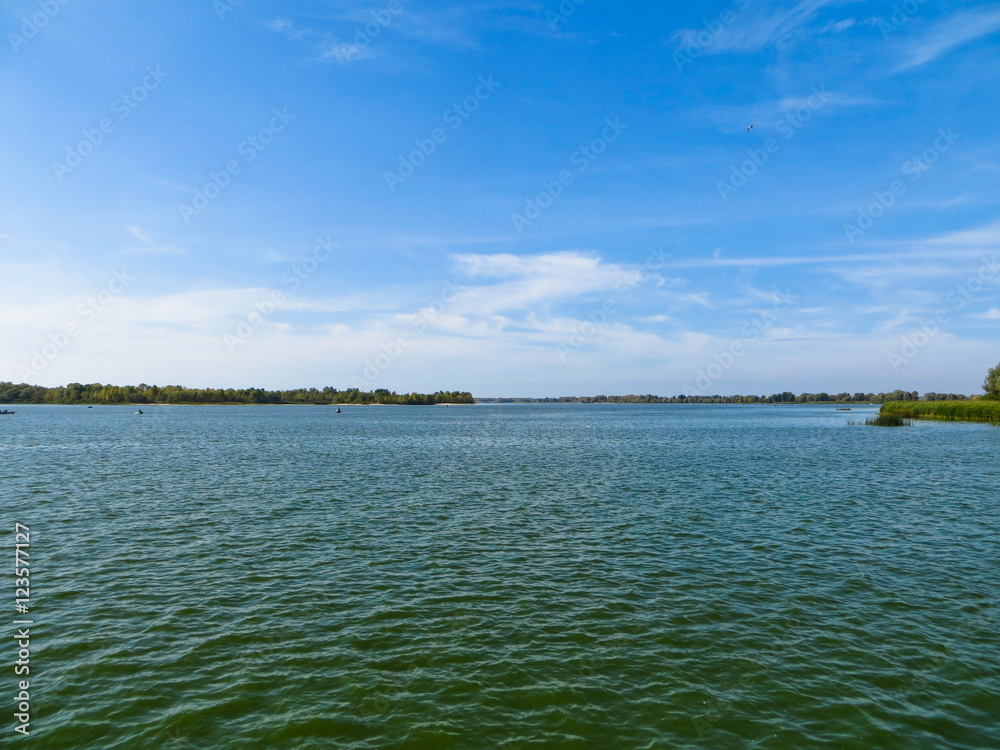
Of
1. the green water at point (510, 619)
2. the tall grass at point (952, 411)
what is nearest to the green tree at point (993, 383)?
the tall grass at point (952, 411)

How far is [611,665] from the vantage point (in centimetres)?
1516

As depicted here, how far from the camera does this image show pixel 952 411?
136625 millimetres

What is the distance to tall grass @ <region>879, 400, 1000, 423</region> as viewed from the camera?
126m

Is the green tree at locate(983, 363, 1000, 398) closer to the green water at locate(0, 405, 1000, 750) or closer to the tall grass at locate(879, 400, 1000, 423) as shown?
the tall grass at locate(879, 400, 1000, 423)

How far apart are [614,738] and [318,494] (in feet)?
111

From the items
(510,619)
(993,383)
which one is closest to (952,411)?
(993,383)

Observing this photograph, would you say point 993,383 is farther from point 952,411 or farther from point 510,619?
point 510,619

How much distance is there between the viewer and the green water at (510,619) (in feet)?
41.2

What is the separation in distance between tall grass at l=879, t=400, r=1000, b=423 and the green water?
117 m

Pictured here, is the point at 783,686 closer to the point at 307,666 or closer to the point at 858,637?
the point at 858,637

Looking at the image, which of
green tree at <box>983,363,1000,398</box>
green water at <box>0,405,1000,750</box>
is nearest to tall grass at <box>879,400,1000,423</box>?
Result: green tree at <box>983,363,1000,398</box>

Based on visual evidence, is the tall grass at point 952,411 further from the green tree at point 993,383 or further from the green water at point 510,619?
the green water at point 510,619

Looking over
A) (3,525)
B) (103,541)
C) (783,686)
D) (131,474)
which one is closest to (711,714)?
(783,686)

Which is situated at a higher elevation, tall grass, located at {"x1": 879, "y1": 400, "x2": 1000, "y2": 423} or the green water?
tall grass, located at {"x1": 879, "y1": 400, "x2": 1000, "y2": 423}
